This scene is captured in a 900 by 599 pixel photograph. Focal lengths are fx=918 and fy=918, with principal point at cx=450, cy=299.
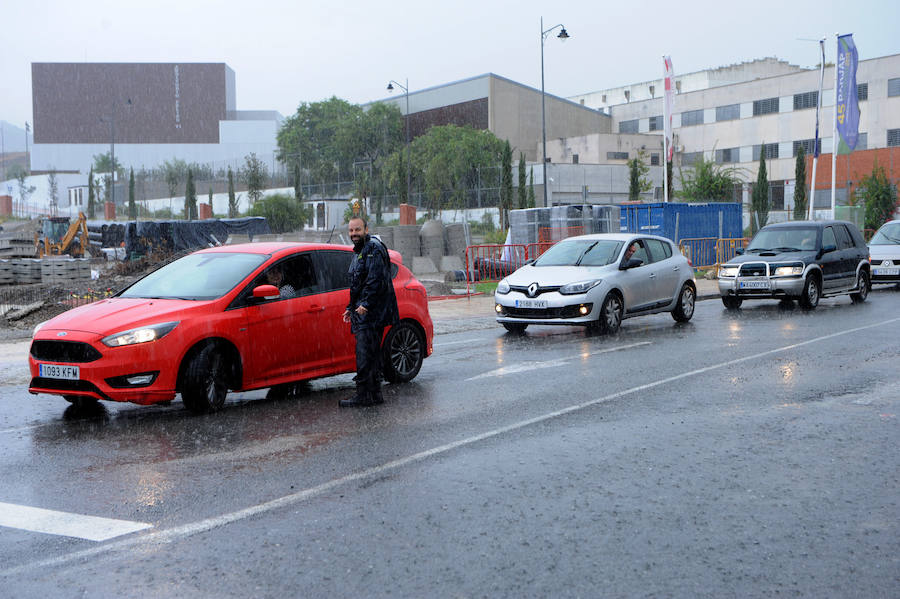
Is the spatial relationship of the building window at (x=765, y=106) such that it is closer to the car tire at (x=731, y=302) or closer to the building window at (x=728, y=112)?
the building window at (x=728, y=112)

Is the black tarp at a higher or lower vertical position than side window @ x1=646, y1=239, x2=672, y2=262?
higher

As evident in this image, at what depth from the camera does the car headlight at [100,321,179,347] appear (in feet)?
25.2

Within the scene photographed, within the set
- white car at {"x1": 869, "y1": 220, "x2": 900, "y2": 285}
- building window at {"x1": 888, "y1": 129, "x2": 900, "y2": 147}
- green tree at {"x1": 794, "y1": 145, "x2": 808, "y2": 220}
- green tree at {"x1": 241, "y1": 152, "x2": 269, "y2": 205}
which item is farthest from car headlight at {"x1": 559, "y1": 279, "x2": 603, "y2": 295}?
building window at {"x1": 888, "y1": 129, "x2": 900, "y2": 147}

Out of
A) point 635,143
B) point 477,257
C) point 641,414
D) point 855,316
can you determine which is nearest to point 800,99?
point 635,143

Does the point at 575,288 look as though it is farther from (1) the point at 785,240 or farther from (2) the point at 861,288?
(2) the point at 861,288

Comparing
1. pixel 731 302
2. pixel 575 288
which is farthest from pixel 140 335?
pixel 731 302

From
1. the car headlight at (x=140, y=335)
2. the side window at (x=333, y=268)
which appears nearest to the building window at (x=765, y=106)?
the side window at (x=333, y=268)

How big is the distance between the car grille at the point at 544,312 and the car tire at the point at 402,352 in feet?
13.9

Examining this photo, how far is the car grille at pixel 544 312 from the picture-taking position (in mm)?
13906

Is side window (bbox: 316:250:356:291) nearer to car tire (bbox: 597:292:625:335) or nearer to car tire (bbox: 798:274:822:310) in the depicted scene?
car tire (bbox: 597:292:625:335)

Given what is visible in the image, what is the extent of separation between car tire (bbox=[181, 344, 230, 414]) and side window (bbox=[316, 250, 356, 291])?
4.68 feet

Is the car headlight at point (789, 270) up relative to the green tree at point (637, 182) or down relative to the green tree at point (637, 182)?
down

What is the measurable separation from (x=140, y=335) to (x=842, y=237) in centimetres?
1603

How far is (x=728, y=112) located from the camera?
77.4 m
